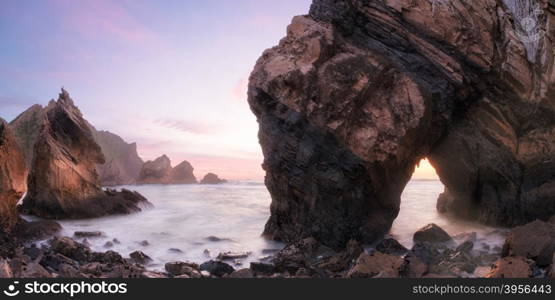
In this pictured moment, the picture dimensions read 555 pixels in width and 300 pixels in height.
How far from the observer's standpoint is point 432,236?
1391 centimetres

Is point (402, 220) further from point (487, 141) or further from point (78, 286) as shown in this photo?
point (78, 286)

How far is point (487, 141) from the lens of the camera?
51.4 feet

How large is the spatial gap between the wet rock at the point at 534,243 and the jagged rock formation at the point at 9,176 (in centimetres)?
1553

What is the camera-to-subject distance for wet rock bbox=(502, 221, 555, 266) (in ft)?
31.6

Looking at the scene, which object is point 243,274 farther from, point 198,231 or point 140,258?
A: point 198,231

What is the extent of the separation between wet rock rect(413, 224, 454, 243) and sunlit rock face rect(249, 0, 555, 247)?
143cm

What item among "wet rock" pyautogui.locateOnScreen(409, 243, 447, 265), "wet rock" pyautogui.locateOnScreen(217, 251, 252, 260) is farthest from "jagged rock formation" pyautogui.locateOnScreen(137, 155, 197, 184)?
"wet rock" pyautogui.locateOnScreen(409, 243, 447, 265)

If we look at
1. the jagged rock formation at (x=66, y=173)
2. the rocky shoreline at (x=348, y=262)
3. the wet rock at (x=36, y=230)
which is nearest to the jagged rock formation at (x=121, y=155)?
the jagged rock formation at (x=66, y=173)

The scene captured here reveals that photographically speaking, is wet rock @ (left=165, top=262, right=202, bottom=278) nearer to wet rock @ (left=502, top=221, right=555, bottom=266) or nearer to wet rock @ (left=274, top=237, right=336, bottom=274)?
wet rock @ (left=274, top=237, right=336, bottom=274)

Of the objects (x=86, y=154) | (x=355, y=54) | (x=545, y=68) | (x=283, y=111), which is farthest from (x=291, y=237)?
(x=86, y=154)

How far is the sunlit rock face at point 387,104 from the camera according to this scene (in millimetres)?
14117

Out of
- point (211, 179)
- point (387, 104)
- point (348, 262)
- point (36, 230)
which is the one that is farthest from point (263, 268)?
point (211, 179)

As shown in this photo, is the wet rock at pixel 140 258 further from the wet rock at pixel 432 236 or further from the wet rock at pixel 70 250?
the wet rock at pixel 432 236

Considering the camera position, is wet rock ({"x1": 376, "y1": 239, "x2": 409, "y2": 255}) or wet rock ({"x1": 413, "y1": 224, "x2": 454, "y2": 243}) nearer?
wet rock ({"x1": 376, "y1": 239, "x2": 409, "y2": 255})
